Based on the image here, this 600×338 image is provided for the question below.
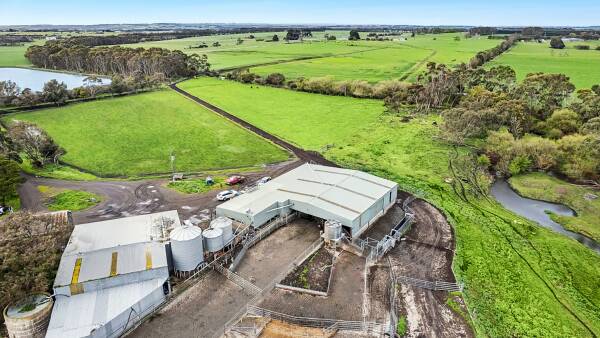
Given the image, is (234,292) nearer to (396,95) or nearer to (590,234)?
(590,234)

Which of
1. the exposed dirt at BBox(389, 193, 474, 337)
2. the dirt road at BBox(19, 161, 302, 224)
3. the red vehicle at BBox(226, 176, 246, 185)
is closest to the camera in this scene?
the exposed dirt at BBox(389, 193, 474, 337)

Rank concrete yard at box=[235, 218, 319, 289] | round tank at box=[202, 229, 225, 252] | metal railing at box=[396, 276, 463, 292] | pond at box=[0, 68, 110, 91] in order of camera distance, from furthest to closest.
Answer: pond at box=[0, 68, 110, 91]
round tank at box=[202, 229, 225, 252]
concrete yard at box=[235, 218, 319, 289]
metal railing at box=[396, 276, 463, 292]

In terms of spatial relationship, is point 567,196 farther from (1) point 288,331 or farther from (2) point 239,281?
(2) point 239,281

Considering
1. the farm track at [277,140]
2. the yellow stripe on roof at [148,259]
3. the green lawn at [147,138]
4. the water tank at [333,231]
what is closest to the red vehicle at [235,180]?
the green lawn at [147,138]

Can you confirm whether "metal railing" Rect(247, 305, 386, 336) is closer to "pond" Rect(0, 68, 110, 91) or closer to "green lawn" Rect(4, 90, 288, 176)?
"green lawn" Rect(4, 90, 288, 176)

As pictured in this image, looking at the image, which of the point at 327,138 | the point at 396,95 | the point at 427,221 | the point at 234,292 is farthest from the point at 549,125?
the point at 234,292

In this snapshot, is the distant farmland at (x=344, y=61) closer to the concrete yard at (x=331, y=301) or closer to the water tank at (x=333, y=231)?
the water tank at (x=333, y=231)

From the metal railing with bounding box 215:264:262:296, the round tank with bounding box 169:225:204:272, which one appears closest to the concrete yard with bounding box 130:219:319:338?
the metal railing with bounding box 215:264:262:296
